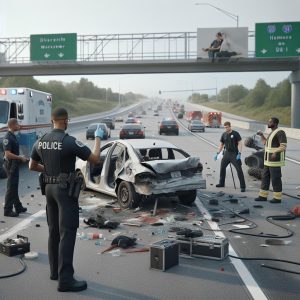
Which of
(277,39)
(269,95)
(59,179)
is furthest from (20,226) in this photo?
(269,95)

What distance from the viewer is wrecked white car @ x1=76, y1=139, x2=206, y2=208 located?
33.2 ft

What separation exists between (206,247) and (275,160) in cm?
504

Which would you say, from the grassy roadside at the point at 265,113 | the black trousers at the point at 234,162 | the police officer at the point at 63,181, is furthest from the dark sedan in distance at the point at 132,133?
the grassy roadside at the point at 265,113

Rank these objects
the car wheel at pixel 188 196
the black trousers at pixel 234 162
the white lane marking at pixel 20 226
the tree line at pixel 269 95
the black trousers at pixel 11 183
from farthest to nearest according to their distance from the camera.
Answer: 1. the tree line at pixel 269 95
2. the black trousers at pixel 234 162
3. the car wheel at pixel 188 196
4. the black trousers at pixel 11 183
5. the white lane marking at pixel 20 226

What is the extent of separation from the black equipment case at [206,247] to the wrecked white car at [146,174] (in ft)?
9.58

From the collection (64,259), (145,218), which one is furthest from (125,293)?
(145,218)

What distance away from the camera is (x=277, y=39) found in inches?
1710

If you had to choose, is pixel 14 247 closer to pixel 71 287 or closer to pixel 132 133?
pixel 71 287

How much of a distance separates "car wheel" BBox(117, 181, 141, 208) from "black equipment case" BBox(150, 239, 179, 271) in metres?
3.67

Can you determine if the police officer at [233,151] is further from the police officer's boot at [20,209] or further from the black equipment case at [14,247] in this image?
the black equipment case at [14,247]

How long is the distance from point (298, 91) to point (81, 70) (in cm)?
2049

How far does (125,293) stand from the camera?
18.4 feet

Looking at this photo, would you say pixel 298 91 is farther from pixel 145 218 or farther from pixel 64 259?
pixel 64 259

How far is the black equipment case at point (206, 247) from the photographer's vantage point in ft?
22.8
